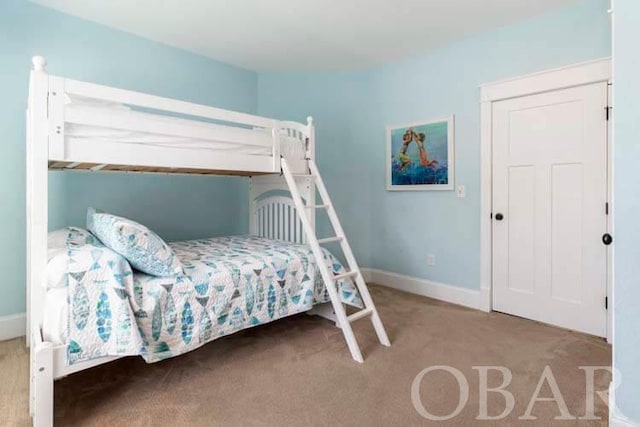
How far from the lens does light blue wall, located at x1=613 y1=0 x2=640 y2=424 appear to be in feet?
4.32

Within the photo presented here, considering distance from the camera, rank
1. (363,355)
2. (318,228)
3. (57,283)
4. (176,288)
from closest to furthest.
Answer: (57,283) < (176,288) < (363,355) < (318,228)

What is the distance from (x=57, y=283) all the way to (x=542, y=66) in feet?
11.1

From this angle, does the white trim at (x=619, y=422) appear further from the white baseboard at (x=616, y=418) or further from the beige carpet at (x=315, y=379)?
the beige carpet at (x=315, y=379)

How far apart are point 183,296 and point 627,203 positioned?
2012 millimetres

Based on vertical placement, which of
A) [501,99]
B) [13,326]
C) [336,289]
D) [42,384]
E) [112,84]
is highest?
[112,84]

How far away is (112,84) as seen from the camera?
2.93 m

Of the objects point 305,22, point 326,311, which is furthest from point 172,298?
point 305,22

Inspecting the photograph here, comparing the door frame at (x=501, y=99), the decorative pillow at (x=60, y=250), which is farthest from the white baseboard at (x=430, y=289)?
the decorative pillow at (x=60, y=250)

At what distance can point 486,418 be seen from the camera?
5.18ft

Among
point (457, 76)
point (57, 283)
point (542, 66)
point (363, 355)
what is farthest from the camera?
point (457, 76)

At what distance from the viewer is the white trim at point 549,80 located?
239 centimetres

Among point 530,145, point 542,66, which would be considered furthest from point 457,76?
point 530,145

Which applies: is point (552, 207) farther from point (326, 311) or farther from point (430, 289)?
point (326, 311)

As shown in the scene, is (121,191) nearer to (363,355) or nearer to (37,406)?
(37,406)
